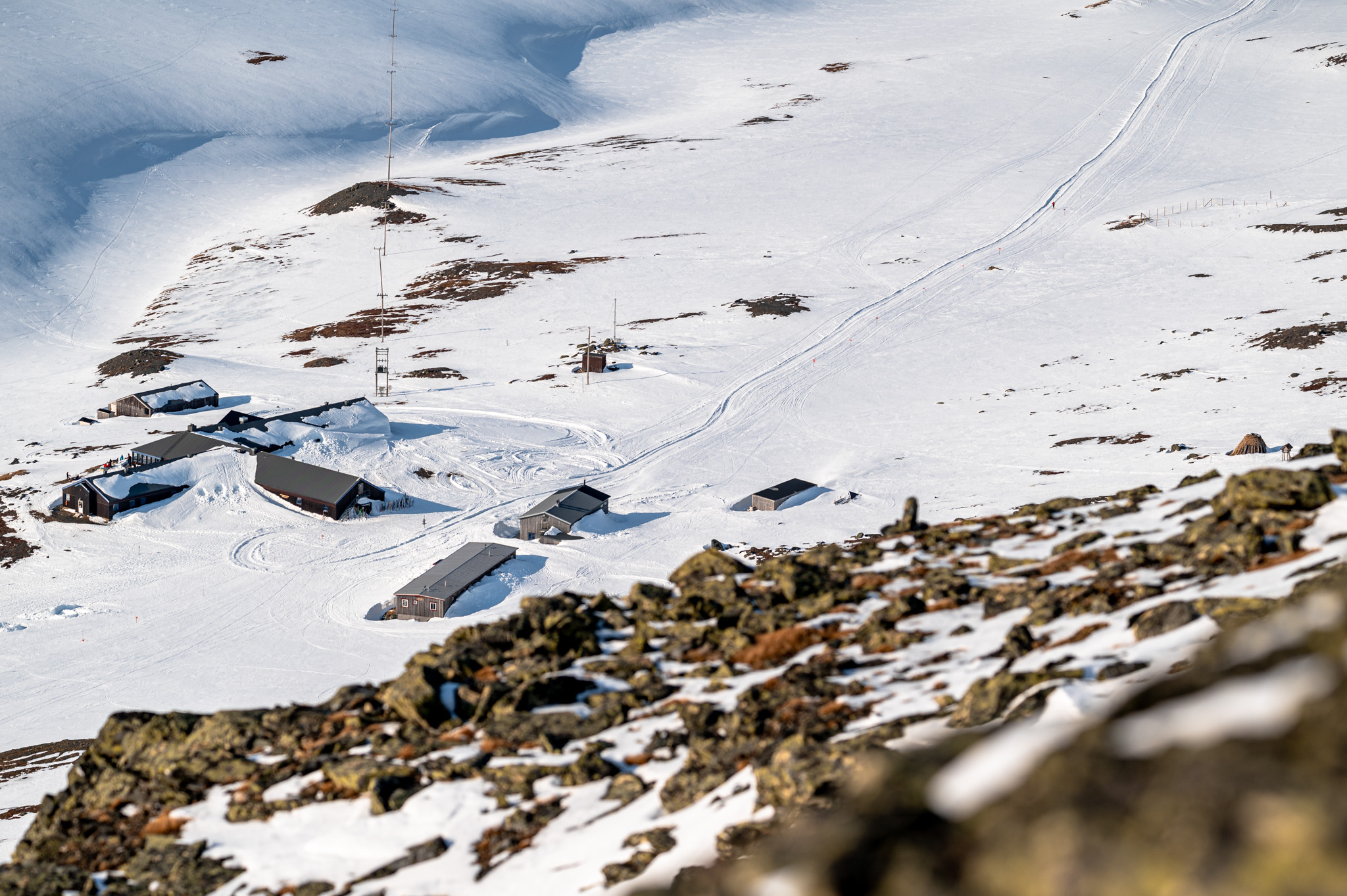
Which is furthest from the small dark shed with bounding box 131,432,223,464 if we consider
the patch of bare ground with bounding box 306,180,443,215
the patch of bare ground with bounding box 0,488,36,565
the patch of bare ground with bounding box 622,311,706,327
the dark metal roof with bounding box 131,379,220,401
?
the patch of bare ground with bounding box 306,180,443,215

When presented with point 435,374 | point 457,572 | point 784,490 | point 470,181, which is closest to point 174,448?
point 435,374

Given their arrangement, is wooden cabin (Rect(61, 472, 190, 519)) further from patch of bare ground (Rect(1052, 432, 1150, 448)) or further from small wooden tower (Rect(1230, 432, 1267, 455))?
small wooden tower (Rect(1230, 432, 1267, 455))

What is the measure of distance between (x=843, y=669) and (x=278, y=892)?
Result: 24.2 ft

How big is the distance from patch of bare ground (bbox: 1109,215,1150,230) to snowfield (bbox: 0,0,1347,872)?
2.22ft

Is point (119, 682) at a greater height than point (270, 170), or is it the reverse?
point (270, 170)

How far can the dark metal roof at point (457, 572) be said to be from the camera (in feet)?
149

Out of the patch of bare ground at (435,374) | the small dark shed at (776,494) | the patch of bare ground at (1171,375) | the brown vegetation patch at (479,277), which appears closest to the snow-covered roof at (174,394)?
the patch of bare ground at (435,374)

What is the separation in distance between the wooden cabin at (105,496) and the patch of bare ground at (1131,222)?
307ft

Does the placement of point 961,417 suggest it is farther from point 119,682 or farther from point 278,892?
point 278,892

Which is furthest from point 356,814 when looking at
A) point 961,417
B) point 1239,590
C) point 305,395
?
point 305,395

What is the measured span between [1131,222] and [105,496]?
98.4 metres

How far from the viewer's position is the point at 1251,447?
46.2 m

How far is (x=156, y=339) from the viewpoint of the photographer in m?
107

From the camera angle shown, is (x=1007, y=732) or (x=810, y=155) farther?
(x=810, y=155)
